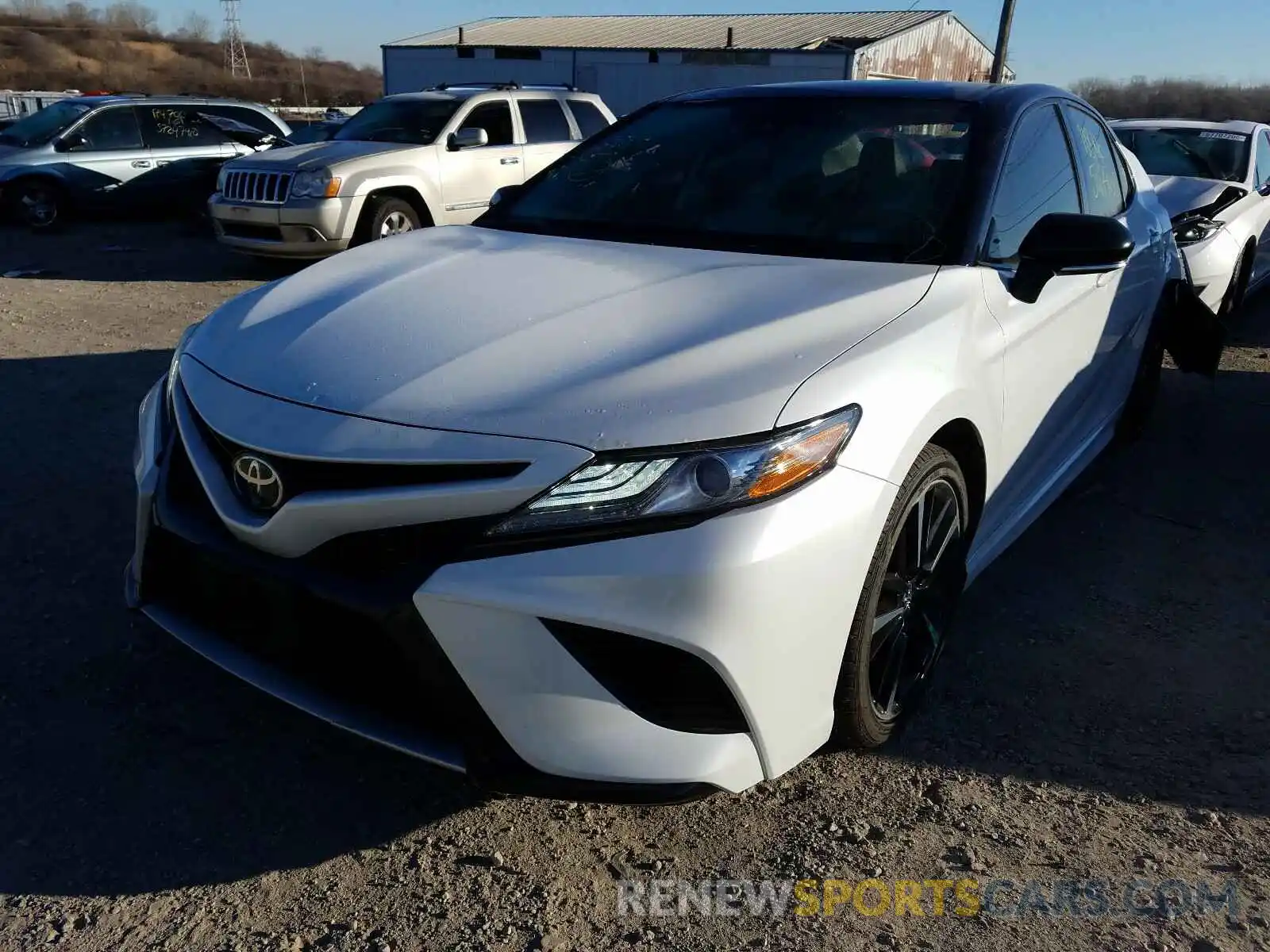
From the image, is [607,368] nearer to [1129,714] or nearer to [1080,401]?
[1129,714]

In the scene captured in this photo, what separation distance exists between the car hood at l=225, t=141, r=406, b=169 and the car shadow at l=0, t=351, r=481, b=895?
606 centimetres

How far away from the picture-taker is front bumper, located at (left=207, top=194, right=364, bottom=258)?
28.4ft

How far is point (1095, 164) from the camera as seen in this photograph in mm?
3920

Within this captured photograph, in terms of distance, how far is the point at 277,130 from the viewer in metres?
12.9

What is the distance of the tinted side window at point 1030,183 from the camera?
297cm

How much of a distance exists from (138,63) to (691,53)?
163 feet

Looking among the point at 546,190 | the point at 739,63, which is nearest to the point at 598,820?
the point at 546,190

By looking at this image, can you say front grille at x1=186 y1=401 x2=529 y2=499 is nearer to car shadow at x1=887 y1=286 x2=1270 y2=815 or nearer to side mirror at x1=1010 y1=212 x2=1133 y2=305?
car shadow at x1=887 y1=286 x2=1270 y2=815

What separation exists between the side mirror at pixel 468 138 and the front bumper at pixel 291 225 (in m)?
1.04

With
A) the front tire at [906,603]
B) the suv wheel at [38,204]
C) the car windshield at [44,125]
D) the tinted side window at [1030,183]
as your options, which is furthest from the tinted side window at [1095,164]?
the car windshield at [44,125]

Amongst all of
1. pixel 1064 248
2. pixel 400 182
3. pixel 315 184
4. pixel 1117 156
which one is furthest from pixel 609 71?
pixel 1064 248

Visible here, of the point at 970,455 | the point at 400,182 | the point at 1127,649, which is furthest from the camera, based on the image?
the point at 400,182

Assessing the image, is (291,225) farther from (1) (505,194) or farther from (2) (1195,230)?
(2) (1195,230)

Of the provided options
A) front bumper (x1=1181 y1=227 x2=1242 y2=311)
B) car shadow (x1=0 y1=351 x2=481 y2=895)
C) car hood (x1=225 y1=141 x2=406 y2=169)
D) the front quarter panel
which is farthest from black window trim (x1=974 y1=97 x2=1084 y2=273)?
car hood (x1=225 y1=141 x2=406 y2=169)
